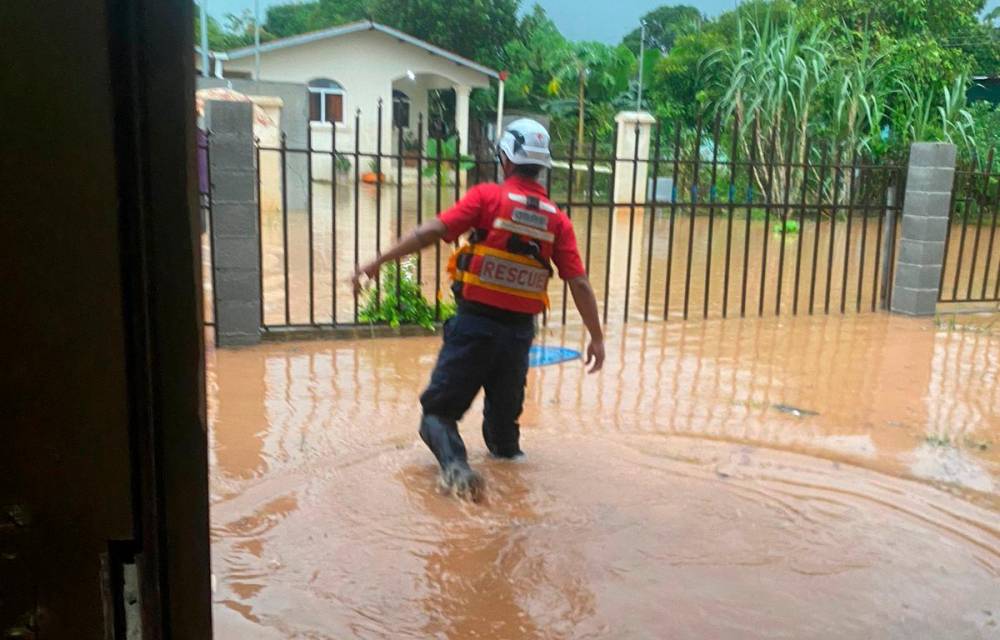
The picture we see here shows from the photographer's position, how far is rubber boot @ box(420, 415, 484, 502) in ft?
14.0

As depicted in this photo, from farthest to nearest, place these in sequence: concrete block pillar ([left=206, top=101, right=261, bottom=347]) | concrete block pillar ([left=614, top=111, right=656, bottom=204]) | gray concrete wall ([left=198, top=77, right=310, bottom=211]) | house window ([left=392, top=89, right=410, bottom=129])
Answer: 1. house window ([left=392, top=89, right=410, bottom=129])
2. gray concrete wall ([left=198, top=77, right=310, bottom=211])
3. concrete block pillar ([left=614, top=111, right=656, bottom=204])
4. concrete block pillar ([left=206, top=101, right=261, bottom=347])

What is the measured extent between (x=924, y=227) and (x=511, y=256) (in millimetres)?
6235

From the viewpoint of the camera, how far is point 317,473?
458 centimetres

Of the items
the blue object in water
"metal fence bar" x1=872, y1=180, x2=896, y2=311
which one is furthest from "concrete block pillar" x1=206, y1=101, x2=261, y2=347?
"metal fence bar" x1=872, y1=180, x2=896, y2=311

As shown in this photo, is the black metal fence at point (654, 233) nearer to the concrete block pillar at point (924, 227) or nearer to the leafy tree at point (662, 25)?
the concrete block pillar at point (924, 227)

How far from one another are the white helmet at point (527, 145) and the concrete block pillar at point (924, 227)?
603cm

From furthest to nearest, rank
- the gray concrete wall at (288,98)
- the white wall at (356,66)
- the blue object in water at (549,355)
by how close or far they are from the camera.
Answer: the white wall at (356,66) → the gray concrete wall at (288,98) → the blue object in water at (549,355)

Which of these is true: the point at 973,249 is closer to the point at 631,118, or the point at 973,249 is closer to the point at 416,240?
the point at 631,118

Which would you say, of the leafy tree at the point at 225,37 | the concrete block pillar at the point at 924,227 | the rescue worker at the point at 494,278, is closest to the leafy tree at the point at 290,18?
the leafy tree at the point at 225,37

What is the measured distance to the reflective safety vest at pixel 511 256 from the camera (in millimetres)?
4254

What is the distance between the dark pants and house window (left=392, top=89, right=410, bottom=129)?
2456 cm

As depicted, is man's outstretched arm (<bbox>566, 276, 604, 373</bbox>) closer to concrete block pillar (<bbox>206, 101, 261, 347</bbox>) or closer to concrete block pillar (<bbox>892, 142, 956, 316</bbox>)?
concrete block pillar (<bbox>206, 101, 261, 347</bbox>)

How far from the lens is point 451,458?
4.32 m

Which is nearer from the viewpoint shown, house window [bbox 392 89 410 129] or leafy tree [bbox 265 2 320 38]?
house window [bbox 392 89 410 129]
